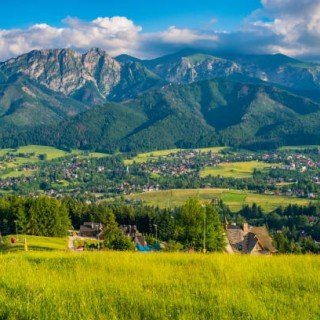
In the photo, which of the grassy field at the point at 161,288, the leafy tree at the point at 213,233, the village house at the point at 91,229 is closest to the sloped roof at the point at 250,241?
the leafy tree at the point at 213,233

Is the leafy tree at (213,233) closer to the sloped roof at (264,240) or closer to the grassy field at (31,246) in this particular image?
the grassy field at (31,246)

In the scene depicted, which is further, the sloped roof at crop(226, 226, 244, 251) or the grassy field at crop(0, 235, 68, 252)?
the sloped roof at crop(226, 226, 244, 251)

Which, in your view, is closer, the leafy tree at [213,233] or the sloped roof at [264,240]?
the leafy tree at [213,233]

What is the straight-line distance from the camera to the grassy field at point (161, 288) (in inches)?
361

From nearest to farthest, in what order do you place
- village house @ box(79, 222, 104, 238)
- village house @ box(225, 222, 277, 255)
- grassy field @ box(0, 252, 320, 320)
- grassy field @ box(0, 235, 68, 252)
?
grassy field @ box(0, 252, 320, 320) → grassy field @ box(0, 235, 68, 252) → village house @ box(225, 222, 277, 255) → village house @ box(79, 222, 104, 238)

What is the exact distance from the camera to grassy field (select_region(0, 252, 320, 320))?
9.17 meters

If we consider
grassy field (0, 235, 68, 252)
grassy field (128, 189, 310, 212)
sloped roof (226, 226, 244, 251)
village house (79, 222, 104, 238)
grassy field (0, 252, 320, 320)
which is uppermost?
grassy field (0, 252, 320, 320)

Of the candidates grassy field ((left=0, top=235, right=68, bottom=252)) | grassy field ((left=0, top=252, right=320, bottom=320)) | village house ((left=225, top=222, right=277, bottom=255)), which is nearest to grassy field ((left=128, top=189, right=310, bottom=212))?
village house ((left=225, top=222, right=277, bottom=255))

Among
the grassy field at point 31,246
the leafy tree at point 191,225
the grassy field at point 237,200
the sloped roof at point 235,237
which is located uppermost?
the leafy tree at point 191,225

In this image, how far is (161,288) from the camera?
10.9m

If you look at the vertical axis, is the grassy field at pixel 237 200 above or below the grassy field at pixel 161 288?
below

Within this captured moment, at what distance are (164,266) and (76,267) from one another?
2569 mm

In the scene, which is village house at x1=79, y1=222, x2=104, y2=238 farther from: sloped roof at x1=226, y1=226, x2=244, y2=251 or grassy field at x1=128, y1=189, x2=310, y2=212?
grassy field at x1=128, y1=189, x2=310, y2=212

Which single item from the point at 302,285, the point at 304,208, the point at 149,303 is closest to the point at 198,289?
the point at 149,303
